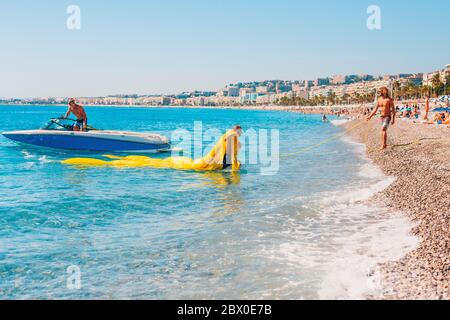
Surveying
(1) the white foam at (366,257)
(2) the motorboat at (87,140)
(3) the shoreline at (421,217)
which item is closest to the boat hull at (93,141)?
(2) the motorboat at (87,140)

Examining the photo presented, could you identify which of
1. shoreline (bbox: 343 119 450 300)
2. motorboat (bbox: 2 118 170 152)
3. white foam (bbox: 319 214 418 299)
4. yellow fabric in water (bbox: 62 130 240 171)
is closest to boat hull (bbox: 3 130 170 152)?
motorboat (bbox: 2 118 170 152)

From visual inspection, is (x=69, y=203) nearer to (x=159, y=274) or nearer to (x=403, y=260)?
(x=159, y=274)

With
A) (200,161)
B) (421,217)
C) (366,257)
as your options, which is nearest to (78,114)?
(200,161)

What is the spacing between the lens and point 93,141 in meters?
24.4

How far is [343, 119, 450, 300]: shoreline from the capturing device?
19.6 ft

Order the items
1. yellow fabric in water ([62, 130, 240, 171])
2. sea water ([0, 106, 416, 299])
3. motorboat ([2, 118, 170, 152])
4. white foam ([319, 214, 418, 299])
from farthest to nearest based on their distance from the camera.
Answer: motorboat ([2, 118, 170, 152]), yellow fabric in water ([62, 130, 240, 171]), sea water ([0, 106, 416, 299]), white foam ([319, 214, 418, 299])

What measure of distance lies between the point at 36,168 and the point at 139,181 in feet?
21.3

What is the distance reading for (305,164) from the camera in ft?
71.6

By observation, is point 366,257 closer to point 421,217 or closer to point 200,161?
point 421,217

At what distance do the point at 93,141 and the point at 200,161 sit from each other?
7.84 m

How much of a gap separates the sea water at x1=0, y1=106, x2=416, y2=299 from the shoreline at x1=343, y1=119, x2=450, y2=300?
290 mm

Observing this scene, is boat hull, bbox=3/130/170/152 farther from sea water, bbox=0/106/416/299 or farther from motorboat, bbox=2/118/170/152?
sea water, bbox=0/106/416/299

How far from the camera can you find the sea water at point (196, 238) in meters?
6.62

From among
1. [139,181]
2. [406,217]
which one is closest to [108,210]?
[139,181]
